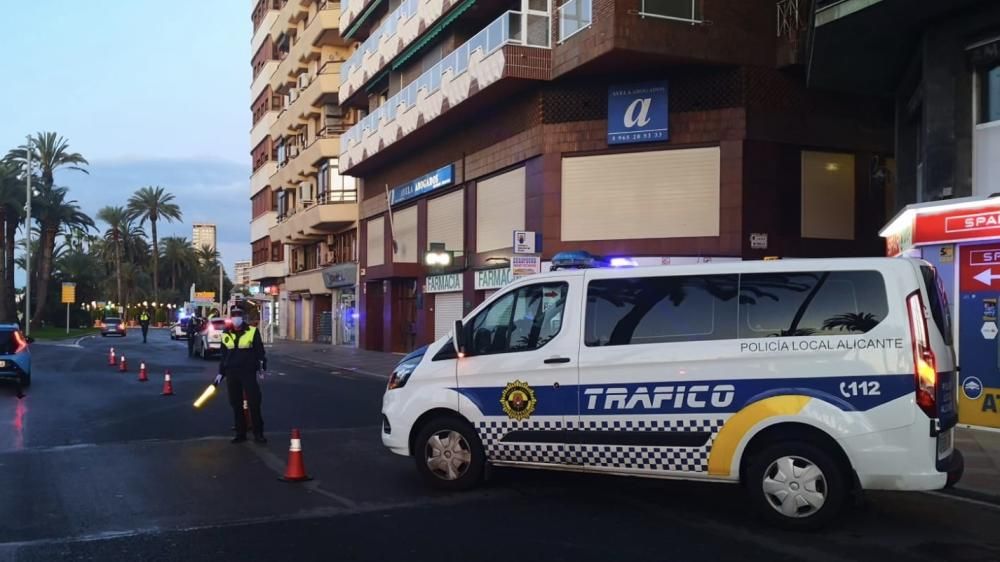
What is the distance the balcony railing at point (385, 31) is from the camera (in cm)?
3003

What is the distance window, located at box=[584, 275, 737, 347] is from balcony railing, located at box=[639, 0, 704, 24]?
14060 mm

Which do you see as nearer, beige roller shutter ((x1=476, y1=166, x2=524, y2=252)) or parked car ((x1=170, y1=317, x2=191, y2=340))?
beige roller shutter ((x1=476, y1=166, x2=524, y2=252))

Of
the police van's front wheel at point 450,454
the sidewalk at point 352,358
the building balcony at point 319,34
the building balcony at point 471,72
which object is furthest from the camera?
the building balcony at point 319,34

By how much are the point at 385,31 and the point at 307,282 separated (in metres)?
19.4

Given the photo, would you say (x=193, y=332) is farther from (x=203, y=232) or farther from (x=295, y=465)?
(x=203, y=232)

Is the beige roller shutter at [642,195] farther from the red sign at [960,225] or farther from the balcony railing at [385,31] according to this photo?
the balcony railing at [385,31]

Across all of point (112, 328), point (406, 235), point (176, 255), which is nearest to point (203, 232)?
point (176, 255)

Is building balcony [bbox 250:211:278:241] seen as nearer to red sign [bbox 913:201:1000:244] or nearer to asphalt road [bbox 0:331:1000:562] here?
asphalt road [bbox 0:331:1000:562]

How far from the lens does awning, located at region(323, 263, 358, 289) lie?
38906mm

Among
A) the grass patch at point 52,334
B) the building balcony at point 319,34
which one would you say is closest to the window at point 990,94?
the building balcony at point 319,34

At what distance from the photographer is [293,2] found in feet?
165

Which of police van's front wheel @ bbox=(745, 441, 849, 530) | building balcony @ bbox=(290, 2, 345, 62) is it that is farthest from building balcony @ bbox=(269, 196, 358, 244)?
police van's front wheel @ bbox=(745, 441, 849, 530)

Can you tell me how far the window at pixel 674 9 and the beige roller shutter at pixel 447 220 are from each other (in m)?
9.86

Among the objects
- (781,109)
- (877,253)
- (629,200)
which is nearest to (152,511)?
(629,200)
